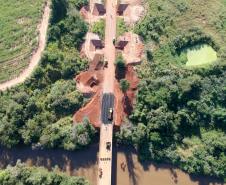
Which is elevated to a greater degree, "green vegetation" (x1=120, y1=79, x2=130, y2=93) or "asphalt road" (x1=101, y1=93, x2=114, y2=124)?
"green vegetation" (x1=120, y1=79, x2=130, y2=93)

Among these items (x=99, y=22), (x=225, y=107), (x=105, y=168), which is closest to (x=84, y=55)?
(x=99, y=22)

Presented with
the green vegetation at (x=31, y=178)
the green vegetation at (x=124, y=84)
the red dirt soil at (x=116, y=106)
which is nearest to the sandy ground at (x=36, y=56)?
the red dirt soil at (x=116, y=106)

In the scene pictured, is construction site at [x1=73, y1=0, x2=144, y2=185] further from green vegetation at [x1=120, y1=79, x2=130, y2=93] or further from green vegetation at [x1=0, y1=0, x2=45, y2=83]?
green vegetation at [x1=0, y1=0, x2=45, y2=83]

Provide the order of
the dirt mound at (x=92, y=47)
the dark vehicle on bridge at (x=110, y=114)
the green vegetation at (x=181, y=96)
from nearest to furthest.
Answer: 1. the green vegetation at (x=181, y=96)
2. the dark vehicle on bridge at (x=110, y=114)
3. the dirt mound at (x=92, y=47)

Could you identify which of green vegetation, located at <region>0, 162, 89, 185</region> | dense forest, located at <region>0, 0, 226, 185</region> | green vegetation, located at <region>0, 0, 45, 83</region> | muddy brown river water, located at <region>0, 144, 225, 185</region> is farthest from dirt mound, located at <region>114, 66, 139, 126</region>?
green vegetation, located at <region>0, 0, 45, 83</region>

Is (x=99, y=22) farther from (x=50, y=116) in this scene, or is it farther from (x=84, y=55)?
(x=50, y=116)

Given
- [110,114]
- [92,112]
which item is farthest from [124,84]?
[92,112]

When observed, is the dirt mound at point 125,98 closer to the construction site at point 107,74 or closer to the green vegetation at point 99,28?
the construction site at point 107,74

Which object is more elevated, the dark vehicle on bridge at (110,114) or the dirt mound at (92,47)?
the dirt mound at (92,47)
